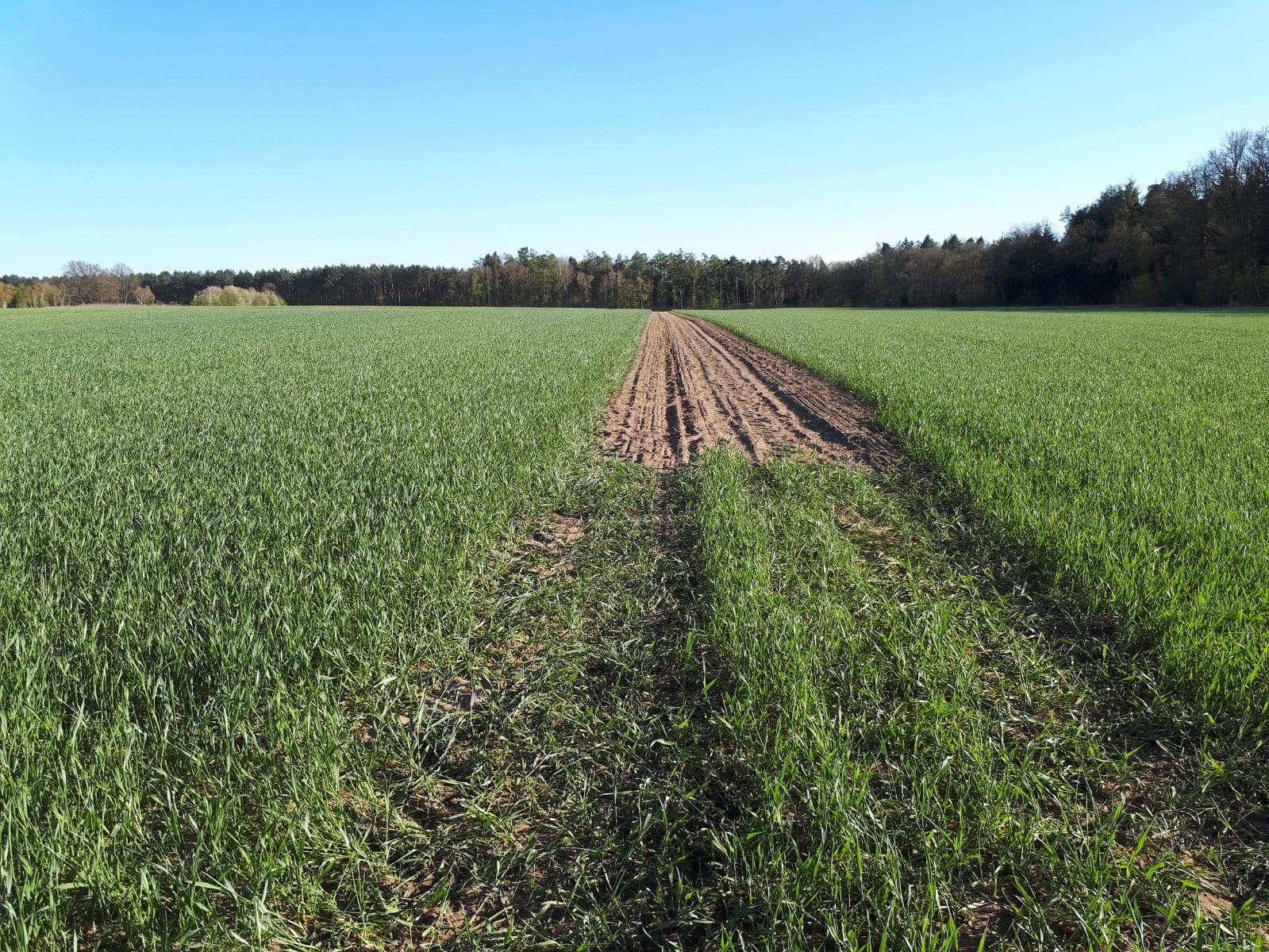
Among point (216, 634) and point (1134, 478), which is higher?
point (1134, 478)

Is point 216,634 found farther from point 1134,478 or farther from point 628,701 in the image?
point 1134,478

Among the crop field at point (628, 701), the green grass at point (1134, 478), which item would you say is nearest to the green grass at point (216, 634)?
the crop field at point (628, 701)

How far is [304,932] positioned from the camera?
2291 mm

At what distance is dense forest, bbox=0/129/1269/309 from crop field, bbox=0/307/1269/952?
73844mm

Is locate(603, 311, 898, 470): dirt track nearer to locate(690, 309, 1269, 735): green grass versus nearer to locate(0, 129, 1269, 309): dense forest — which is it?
locate(690, 309, 1269, 735): green grass

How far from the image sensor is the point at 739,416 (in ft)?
41.0

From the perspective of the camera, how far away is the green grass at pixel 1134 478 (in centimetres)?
381

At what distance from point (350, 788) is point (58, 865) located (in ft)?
3.48

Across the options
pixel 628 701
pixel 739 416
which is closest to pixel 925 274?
pixel 739 416

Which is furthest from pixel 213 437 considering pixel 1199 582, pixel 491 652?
pixel 1199 582

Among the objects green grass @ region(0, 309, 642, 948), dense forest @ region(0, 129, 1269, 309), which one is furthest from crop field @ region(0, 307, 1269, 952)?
dense forest @ region(0, 129, 1269, 309)

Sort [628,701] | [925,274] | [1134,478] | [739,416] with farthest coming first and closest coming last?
[925,274]
[739,416]
[1134,478]
[628,701]

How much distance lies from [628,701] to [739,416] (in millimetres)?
9409

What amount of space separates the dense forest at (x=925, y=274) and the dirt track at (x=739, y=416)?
2603 inches
